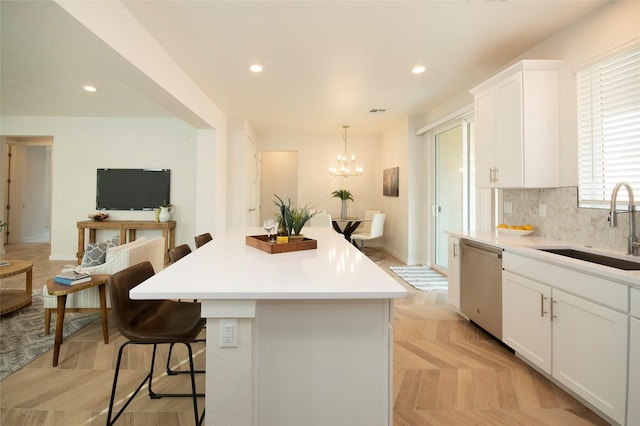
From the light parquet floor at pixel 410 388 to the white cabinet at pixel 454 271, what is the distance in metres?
0.39

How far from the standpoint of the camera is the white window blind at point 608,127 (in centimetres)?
211

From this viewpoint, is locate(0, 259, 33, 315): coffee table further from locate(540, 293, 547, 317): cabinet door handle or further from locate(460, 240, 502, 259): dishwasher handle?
locate(540, 293, 547, 317): cabinet door handle

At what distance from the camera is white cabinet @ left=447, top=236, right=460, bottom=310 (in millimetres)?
3111

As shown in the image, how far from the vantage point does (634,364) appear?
1499mm

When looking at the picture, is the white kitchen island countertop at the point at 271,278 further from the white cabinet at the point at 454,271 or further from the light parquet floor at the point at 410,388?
the white cabinet at the point at 454,271

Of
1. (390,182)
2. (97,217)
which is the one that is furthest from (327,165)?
(97,217)

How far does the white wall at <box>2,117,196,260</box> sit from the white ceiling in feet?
3.27

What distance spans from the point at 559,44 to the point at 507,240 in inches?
69.8

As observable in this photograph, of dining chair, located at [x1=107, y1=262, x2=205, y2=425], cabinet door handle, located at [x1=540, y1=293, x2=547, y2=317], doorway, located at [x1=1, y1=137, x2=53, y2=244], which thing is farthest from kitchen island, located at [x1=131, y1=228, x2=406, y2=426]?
doorway, located at [x1=1, y1=137, x2=53, y2=244]

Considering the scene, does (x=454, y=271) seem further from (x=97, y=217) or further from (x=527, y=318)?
(x=97, y=217)

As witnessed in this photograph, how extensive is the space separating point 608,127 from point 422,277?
119 inches

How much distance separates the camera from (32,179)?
815 centimetres

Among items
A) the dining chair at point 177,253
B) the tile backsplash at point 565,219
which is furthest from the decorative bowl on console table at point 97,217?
the tile backsplash at point 565,219

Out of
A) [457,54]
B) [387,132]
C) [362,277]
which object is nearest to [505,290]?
[362,277]
